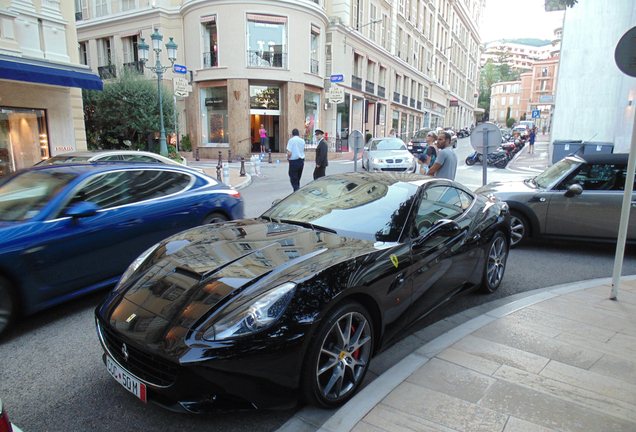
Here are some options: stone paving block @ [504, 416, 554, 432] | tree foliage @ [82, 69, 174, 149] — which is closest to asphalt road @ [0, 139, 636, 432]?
stone paving block @ [504, 416, 554, 432]

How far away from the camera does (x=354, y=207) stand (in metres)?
3.62

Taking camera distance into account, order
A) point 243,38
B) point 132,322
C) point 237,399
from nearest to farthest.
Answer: point 237,399 → point 132,322 → point 243,38

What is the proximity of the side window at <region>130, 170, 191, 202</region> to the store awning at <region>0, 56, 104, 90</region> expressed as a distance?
8106mm

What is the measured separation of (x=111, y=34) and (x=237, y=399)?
111 ft

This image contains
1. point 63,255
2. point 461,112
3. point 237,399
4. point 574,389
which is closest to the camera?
point 237,399

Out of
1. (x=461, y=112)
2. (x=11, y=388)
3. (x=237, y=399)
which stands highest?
(x=461, y=112)

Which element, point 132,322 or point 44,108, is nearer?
point 132,322

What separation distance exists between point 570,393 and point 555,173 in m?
4.89

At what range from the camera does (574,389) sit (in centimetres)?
274

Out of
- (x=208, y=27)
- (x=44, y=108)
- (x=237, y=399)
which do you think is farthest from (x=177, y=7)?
(x=237, y=399)

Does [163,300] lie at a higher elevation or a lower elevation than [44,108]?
lower

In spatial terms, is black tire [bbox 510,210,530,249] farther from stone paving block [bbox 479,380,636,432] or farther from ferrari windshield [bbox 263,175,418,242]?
stone paving block [bbox 479,380,636,432]

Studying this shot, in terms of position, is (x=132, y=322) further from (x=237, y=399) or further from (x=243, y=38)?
(x=243, y=38)

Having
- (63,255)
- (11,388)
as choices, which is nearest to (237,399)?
(11,388)
